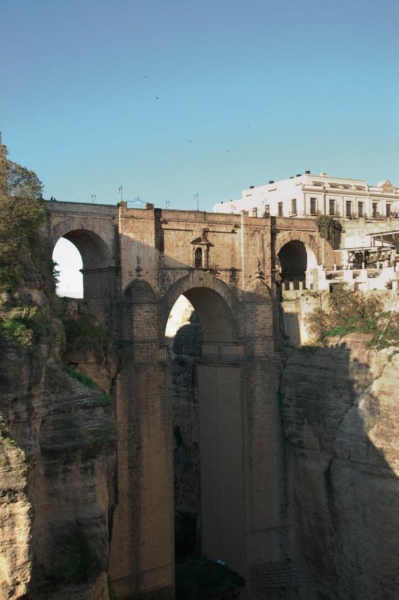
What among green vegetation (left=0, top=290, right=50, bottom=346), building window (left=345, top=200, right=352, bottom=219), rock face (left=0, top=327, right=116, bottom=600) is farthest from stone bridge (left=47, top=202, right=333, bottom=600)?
rock face (left=0, top=327, right=116, bottom=600)

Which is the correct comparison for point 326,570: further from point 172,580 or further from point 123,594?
point 123,594

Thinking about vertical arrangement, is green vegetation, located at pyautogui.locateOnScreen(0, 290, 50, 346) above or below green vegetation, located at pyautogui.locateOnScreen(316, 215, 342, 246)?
below

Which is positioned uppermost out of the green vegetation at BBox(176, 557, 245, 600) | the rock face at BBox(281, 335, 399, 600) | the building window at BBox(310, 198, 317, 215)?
the building window at BBox(310, 198, 317, 215)

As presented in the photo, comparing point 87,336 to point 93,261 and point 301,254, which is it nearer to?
point 93,261

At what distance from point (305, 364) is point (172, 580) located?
994 cm

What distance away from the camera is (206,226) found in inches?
1284

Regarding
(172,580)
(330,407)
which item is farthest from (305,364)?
(172,580)

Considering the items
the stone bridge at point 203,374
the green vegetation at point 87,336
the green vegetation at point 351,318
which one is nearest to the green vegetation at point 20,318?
the green vegetation at point 87,336

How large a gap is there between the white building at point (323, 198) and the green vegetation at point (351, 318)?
7444 mm

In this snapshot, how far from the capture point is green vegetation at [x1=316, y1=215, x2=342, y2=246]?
36.9 metres

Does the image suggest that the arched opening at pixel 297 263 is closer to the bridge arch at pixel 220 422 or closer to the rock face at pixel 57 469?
the bridge arch at pixel 220 422

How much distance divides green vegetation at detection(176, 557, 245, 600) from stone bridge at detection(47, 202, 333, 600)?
63 centimetres

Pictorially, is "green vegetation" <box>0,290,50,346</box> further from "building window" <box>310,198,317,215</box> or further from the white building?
"building window" <box>310,198,317,215</box>

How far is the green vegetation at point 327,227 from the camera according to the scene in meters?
36.9
